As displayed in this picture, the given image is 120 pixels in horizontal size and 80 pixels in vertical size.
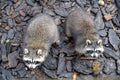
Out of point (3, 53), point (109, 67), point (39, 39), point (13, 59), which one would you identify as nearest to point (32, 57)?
point (39, 39)

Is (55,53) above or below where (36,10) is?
below

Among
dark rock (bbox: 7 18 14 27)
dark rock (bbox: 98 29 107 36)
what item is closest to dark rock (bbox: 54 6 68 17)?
dark rock (bbox: 98 29 107 36)

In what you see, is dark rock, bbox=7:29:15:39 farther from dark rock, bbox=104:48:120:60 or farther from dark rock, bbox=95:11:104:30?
dark rock, bbox=104:48:120:60

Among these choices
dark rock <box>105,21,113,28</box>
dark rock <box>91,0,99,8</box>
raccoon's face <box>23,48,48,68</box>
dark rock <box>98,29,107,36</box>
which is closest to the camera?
raccoon's face <box>23,48,48,68</box>

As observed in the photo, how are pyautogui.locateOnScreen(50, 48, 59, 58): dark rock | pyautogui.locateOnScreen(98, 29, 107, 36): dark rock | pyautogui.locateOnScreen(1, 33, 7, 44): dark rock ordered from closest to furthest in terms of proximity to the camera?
1. pyautogui.locateOnScreen(50, 48, 59, 58): dark rock
2. pyautogui.locateOnScreen(1, 33, 7, 44): dark rock
3. pyautogui.locateOnScreen(98, 29, 107, 36): dark rock

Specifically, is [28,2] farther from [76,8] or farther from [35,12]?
[76,8]

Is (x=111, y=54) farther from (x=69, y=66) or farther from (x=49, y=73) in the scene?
(x=49, y=73)
